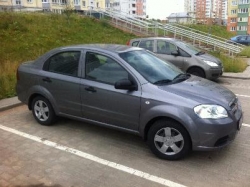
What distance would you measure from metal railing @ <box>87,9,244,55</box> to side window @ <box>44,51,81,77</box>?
12.5m

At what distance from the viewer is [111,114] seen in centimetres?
422

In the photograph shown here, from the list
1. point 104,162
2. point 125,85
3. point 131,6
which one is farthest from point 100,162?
point 131,6

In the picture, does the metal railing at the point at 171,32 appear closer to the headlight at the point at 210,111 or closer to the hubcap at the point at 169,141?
the headlight at the point at 210,111

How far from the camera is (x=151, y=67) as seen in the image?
4418 millimetres

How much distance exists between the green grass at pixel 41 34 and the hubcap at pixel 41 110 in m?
3.65

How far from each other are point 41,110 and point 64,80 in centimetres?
92

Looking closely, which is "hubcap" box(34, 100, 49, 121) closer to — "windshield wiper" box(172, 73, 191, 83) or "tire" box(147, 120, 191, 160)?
"tire" box(147, 120, 191, 160)

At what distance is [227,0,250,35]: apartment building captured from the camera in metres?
60.0

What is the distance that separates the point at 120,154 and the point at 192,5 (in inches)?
5083

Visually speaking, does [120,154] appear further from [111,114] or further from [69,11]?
[69,11]

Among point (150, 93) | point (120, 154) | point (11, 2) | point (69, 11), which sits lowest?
point (120, 154)

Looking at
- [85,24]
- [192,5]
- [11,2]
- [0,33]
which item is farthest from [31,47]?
[192,5]

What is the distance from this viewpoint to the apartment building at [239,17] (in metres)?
60.0

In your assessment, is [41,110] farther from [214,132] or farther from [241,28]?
[241,28]
